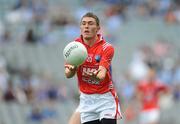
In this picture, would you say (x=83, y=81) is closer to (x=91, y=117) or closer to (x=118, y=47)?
(x=91, y=117)

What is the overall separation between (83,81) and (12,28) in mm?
11385

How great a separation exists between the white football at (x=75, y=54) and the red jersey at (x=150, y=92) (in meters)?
7.05

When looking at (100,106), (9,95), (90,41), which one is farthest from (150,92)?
(90,41)

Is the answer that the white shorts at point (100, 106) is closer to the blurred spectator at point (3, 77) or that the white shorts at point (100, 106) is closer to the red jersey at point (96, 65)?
the red jersey at point (96, 65)

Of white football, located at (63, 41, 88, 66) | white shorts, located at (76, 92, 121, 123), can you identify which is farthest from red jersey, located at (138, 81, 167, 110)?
white football, located at (63, 41, 88, 66)

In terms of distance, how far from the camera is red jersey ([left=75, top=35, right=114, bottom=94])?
10.1m

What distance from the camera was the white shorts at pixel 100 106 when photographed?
405 inches

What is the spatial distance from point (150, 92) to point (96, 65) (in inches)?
269

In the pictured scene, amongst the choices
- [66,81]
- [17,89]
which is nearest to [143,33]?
[66,81]

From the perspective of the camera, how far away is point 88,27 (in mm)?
10031

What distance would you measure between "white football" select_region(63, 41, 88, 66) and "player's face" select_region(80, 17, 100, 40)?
34 cm

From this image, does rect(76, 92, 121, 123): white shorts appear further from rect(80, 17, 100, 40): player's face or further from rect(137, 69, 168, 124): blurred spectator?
rect(137, 69, 168, 124): blurred spectator

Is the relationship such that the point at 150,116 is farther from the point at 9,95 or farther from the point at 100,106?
the point at 100,106

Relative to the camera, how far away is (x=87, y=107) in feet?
34.1
